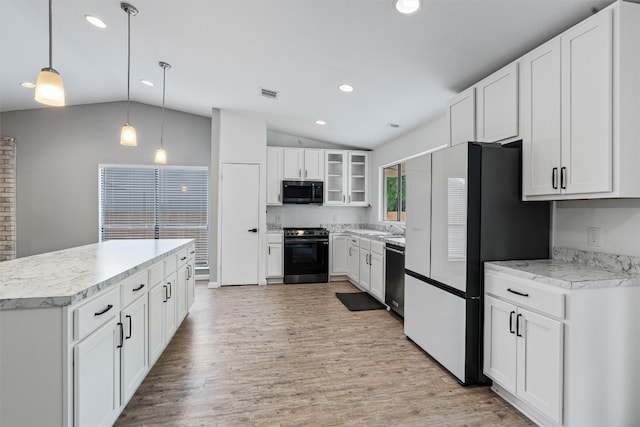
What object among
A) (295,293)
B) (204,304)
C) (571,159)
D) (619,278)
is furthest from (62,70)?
(619,278)

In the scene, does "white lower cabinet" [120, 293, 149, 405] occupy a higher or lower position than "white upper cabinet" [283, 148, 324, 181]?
lower

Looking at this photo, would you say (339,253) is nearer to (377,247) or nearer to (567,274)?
(377,247)

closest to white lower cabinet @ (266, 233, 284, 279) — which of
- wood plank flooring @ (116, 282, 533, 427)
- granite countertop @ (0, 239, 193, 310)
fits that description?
wood plank flooring @ (116, 282, 533, 427)

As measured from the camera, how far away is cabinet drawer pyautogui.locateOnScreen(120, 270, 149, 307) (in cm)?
185

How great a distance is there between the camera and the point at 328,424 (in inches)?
72.6

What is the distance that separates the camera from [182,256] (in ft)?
10.7

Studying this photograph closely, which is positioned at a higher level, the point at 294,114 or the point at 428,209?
the point at 294,114

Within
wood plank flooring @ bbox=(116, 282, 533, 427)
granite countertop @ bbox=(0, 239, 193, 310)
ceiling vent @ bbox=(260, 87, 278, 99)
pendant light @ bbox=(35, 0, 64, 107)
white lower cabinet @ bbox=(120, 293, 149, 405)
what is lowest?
wood plank flooring @ bbox=(116, 282, 533, 427)

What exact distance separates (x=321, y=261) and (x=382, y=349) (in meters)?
2.64

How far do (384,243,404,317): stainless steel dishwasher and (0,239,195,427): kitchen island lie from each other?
249 centimetres

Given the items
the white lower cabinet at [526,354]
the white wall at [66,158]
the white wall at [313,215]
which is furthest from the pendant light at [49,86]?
the white wall at [313,215]

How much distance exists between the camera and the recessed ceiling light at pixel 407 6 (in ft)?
6.41

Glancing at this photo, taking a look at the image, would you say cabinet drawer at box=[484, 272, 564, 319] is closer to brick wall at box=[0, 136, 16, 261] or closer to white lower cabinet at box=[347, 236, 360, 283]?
white lower cabinet at box=[347, 236, 360, 283]

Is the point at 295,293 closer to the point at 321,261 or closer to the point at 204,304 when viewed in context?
the point at 321,261
